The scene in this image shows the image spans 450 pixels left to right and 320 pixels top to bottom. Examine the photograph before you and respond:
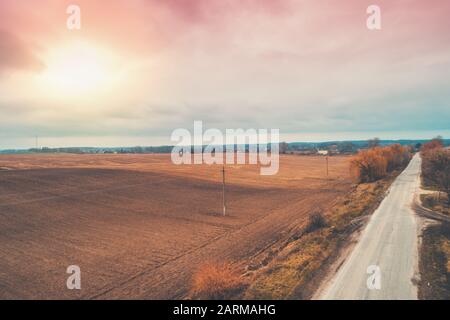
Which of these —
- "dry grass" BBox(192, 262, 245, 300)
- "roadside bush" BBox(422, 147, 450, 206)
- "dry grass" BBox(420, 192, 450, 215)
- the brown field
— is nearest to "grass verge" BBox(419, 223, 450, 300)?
A: "dry grass" BBox(420, 192, 450, 215)

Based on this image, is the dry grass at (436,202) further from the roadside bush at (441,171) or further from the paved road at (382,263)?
the paved road at (382,263)

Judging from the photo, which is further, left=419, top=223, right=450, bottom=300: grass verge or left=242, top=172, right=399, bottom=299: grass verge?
left=242, top=172, right=399, bottom=299: grass verge

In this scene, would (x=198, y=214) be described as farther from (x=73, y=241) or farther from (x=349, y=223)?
(x=349, y=223)

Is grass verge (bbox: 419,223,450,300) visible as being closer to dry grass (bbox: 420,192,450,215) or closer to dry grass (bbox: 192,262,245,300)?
dry grass (bbox: 420,192,450,215)

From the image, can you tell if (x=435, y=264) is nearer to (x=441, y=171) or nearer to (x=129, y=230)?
(x=129, y=230)

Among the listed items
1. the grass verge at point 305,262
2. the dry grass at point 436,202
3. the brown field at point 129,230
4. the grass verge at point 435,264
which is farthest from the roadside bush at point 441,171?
the brown field at point 129,230

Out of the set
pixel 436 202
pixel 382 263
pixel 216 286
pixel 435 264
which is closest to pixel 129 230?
pixel 216 286
